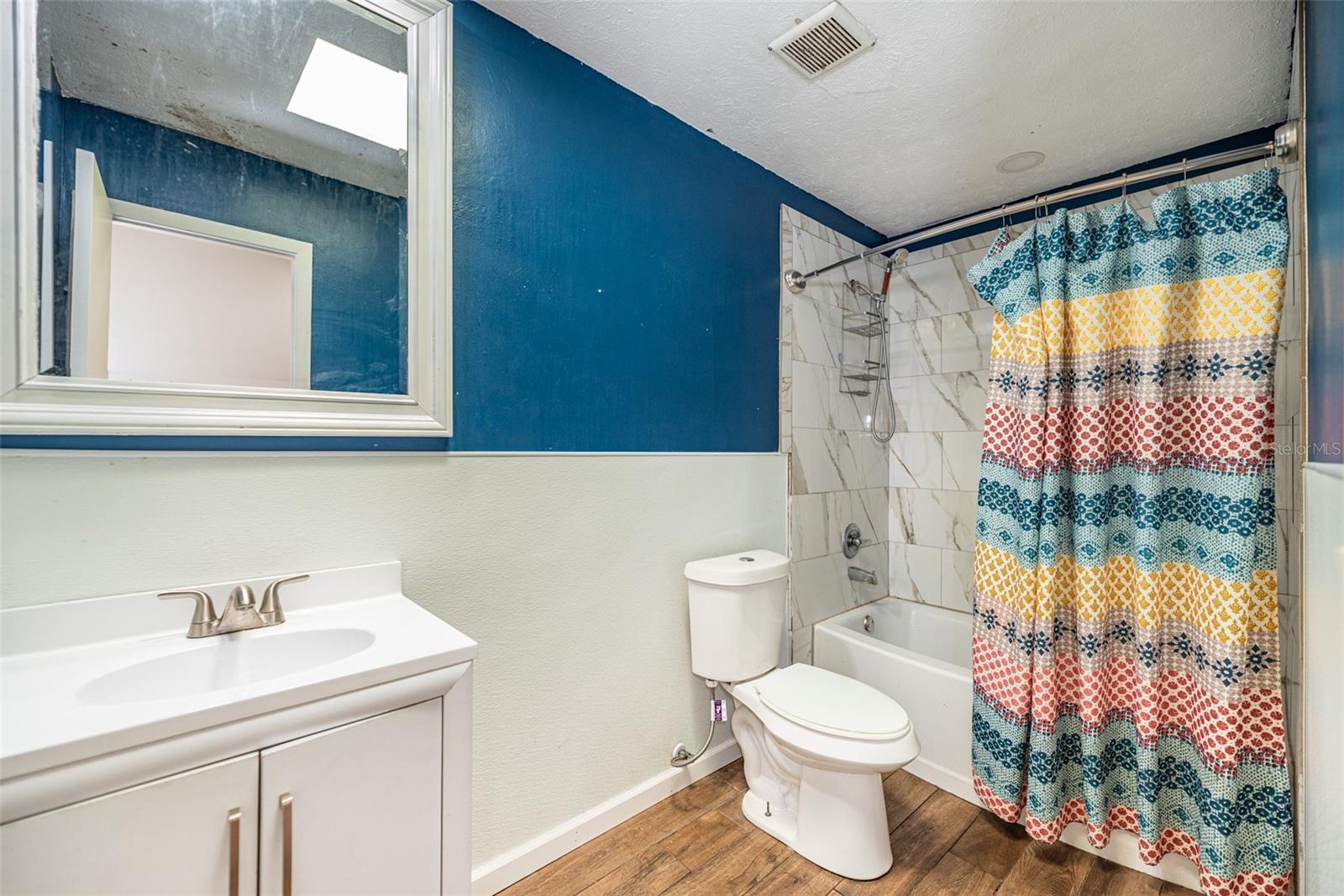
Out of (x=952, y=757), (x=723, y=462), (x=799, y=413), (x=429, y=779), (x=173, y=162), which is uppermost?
(x=173, y=162)

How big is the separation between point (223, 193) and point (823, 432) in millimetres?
2109

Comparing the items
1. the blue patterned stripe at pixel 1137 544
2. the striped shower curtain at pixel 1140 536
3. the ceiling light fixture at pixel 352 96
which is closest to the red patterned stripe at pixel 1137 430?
the striped shower curtain at pixel 1140 536

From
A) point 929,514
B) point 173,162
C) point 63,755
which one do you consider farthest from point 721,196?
point 63,755

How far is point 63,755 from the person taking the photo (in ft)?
2.09

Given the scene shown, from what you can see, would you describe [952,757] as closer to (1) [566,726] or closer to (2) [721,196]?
(1) [566,726]

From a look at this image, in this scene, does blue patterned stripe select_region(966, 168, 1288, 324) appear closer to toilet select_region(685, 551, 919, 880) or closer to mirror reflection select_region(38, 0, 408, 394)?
toilet select_region(685, 551, 919, 880)

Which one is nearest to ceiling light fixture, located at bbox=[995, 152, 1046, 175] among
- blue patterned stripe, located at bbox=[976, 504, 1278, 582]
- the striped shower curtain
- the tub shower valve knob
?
the striped shower curtain

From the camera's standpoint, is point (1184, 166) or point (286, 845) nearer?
point (286, 845)

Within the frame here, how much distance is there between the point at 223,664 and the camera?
994 mm

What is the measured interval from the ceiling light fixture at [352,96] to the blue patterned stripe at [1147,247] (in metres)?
1.86

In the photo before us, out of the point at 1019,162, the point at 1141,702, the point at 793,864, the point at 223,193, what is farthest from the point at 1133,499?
the point at 223,193

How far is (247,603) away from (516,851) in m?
0.98

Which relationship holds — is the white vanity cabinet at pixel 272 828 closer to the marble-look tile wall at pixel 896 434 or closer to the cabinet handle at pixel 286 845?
the cabinet handle at pixel 286 845

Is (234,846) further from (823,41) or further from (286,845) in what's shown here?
(823,41)
